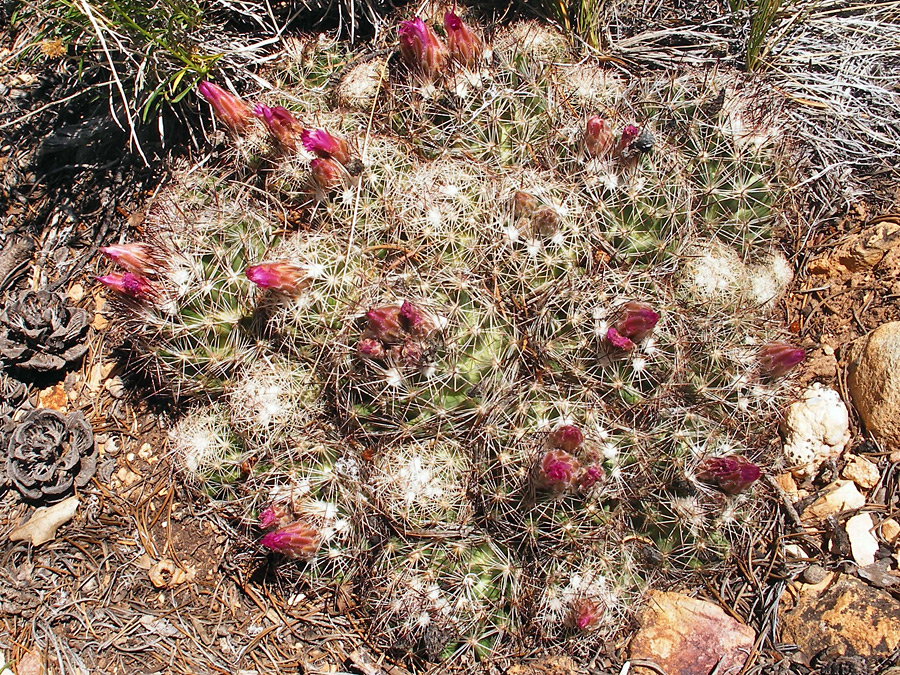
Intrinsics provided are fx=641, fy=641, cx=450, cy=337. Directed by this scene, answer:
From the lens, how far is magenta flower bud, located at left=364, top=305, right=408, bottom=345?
8.83 ft

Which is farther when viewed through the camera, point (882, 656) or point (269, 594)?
point (269, 594)

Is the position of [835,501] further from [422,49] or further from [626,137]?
[422,49]

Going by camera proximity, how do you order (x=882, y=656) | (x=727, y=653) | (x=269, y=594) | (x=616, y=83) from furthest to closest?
(x=616, y=83) → (x=269, y=594) → (x=727, y=653) → (x=882, y=656)

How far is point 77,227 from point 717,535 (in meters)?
4.08

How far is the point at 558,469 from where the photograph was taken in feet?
8.54

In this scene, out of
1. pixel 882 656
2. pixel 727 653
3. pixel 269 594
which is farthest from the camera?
pixel 269 594

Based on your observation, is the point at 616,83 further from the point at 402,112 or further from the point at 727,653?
the point at 727,653

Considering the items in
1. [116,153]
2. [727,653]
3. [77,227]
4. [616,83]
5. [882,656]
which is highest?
[616,83]

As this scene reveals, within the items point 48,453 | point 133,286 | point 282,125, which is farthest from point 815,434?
point 48,453

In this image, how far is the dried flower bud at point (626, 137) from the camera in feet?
9.89

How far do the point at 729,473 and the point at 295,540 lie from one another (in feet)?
6.43

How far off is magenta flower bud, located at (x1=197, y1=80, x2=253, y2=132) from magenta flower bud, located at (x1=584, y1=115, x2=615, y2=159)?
1739 mm

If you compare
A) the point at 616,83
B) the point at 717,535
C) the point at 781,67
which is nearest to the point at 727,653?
the point at 717,535

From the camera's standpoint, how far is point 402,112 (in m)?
3.36
